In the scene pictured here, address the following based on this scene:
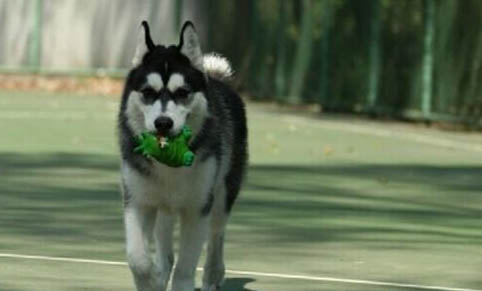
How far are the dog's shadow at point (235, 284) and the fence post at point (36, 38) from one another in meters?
21.7

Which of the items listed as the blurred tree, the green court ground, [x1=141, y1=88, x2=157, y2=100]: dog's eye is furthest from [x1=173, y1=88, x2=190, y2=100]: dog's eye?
the blurred tree

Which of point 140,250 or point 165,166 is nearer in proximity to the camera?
point 140,250

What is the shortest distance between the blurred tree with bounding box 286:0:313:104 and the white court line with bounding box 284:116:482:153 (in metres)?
1.89

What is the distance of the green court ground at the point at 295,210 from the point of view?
10555mm

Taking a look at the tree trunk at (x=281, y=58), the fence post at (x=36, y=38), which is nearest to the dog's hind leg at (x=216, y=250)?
the tree trunk at (x=281, y=58)

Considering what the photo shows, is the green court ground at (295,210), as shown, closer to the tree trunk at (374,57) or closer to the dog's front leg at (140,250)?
the dog's front leg at (140,250)

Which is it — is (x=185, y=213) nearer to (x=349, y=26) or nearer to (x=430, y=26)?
(x=430, y=26)

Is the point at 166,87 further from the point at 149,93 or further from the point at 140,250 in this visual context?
the point at 140,250

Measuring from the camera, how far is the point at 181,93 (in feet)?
29.7

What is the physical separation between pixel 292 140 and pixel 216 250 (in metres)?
11.4

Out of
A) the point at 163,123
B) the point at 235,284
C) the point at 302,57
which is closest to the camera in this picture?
the point at 163,123

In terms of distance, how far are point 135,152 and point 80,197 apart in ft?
17.5

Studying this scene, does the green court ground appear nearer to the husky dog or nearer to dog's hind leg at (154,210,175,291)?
dog's hind leg at (154,210,175,291)

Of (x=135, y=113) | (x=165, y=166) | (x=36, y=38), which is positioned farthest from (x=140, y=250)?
(x=36, y=38)
